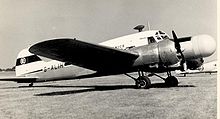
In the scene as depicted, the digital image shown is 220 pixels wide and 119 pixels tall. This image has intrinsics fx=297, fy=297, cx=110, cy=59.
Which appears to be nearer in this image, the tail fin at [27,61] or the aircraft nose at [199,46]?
the aircraft nose at [199,46]

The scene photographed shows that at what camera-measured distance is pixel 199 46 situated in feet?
19.5

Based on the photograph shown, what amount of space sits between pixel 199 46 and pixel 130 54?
1.43 m

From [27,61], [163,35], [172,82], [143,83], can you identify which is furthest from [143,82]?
[27,61]

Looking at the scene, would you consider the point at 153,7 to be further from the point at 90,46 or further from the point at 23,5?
the point at 23,5

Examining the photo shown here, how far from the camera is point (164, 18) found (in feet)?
16.7

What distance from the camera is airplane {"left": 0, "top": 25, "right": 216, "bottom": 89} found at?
584cm

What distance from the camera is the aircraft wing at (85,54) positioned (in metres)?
5.48

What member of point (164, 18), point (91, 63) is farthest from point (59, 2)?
point (91, 63)

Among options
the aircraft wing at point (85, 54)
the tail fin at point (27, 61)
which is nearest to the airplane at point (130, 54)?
the aircraft wing at point (85, 54)

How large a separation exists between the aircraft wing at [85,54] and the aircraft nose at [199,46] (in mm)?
1075

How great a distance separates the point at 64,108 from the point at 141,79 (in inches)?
110

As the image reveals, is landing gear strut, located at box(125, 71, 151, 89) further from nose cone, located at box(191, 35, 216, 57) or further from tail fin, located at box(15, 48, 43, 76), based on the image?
tail fin, located at box(15, 48, 43, 76)

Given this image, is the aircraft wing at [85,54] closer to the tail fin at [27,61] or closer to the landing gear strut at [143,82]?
the landing gear strut at [143,82]

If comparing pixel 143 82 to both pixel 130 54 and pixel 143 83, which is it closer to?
pixel 143 83
